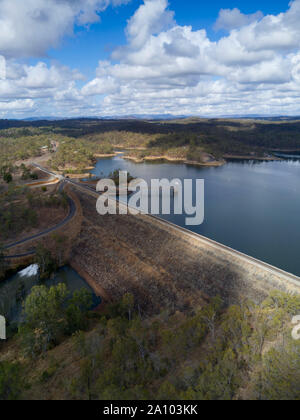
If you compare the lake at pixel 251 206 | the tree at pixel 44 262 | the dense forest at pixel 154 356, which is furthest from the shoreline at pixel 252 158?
the dense forest at pixel 154 356

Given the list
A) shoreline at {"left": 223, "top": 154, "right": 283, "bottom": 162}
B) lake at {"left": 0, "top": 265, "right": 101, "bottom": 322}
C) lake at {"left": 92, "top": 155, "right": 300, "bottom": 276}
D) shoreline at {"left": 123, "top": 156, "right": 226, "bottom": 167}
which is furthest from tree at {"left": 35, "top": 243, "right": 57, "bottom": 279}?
shoreline at {"left": 223, "top": 154, "right": 283, "bottom": 162}

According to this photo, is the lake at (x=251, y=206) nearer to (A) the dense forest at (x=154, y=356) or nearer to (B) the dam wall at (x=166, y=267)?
(B) the dam wall at (x=166, y=267)

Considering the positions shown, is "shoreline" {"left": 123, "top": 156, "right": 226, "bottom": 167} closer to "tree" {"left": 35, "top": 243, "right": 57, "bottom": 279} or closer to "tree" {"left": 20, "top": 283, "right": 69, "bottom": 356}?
"tree" {"left": 35, "top": 243, "right": 57, "bottom": 279}

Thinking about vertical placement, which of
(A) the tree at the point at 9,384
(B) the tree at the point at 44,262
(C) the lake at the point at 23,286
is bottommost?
(C) the lake at the point at 23,286

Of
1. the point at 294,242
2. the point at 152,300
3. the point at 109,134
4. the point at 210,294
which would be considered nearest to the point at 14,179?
the point at 152,300

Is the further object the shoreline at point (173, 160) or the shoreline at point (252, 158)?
the shoreline at point (252, 158)
